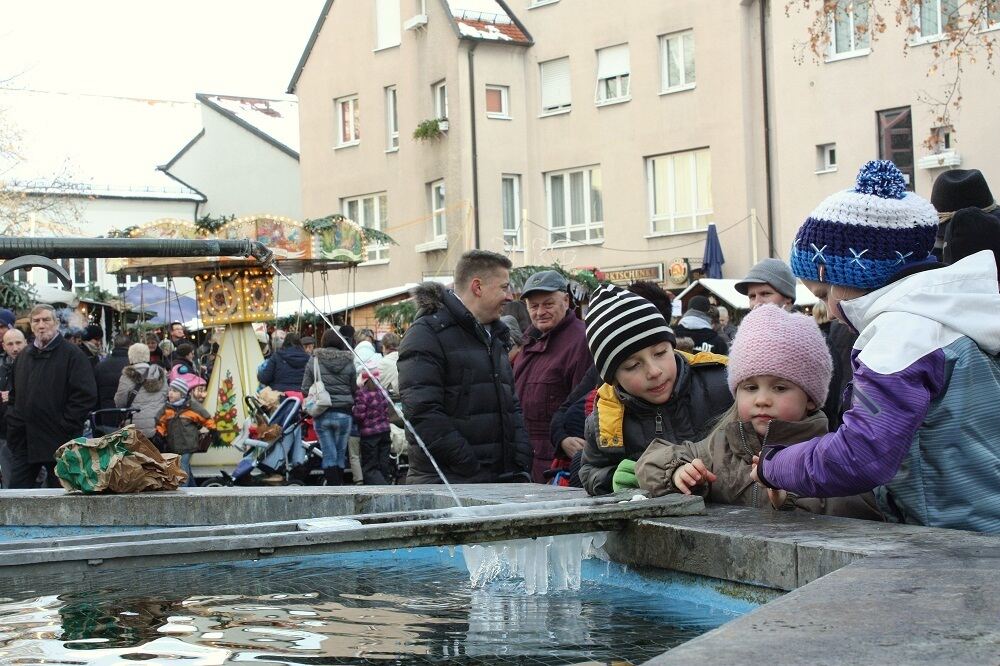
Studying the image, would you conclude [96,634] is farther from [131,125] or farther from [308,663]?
[131,125]

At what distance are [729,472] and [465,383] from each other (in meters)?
2.40

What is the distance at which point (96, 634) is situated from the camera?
4215 mm

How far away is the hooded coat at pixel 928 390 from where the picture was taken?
3295 mm

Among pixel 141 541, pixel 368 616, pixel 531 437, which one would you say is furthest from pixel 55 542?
pixel 531 437

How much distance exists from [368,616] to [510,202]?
102 feet

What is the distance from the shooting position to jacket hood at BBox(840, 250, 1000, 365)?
10.9 ft

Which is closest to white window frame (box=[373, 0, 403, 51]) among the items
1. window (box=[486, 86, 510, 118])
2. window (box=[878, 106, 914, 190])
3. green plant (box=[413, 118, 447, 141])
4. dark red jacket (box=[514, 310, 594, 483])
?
green plant (box=[413, 118, 447, 141])

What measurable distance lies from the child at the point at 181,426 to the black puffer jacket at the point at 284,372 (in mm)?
2125

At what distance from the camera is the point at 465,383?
22.3 ft

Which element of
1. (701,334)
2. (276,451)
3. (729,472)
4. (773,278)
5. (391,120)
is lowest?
(276,451)

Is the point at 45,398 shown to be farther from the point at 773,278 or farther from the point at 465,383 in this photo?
the point at 773,278

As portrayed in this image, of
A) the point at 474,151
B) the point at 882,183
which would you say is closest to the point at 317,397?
the point at 882,183

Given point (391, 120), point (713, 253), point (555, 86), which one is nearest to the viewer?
point (713, 253)

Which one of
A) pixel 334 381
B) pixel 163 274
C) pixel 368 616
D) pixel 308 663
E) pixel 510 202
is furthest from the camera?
pixel 510 202
